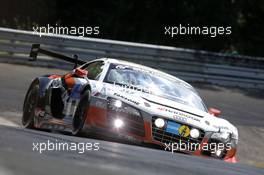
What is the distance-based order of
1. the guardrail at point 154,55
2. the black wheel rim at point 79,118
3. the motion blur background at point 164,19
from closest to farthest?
the black wheel rim at point 79,118, the guardrail at point 154,55, the motion blur background at point 164,19

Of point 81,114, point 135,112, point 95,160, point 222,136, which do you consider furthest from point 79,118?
point 95,160

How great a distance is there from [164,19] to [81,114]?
22872 mm

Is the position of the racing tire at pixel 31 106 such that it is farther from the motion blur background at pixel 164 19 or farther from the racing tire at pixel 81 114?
the motion blur background at pixel 164 19

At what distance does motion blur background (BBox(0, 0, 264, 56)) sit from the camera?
29.0 m

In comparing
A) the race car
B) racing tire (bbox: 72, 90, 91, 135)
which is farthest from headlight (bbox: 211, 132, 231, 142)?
racing tire (bbox: 72, 90, 91, 135)

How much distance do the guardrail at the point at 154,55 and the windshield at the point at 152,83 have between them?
9.44 m

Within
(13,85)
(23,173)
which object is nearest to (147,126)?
(23,173)

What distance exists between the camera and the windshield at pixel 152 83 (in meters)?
8.18

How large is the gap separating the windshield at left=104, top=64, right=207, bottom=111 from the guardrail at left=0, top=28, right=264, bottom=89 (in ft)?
31.0

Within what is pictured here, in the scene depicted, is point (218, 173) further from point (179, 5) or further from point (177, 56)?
point (179, 5)

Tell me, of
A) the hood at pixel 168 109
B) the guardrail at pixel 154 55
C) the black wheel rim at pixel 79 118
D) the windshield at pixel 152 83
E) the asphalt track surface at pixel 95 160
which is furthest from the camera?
the guardrail at pixel 154 55

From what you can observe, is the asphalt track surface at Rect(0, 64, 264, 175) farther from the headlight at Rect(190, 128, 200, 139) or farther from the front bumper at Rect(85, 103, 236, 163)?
the headlight at Rect(190, 128, 200, 139)

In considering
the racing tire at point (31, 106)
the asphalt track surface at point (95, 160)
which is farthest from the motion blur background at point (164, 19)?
the asphalt track surface at point (95, 160)

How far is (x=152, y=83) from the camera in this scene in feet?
27.4
